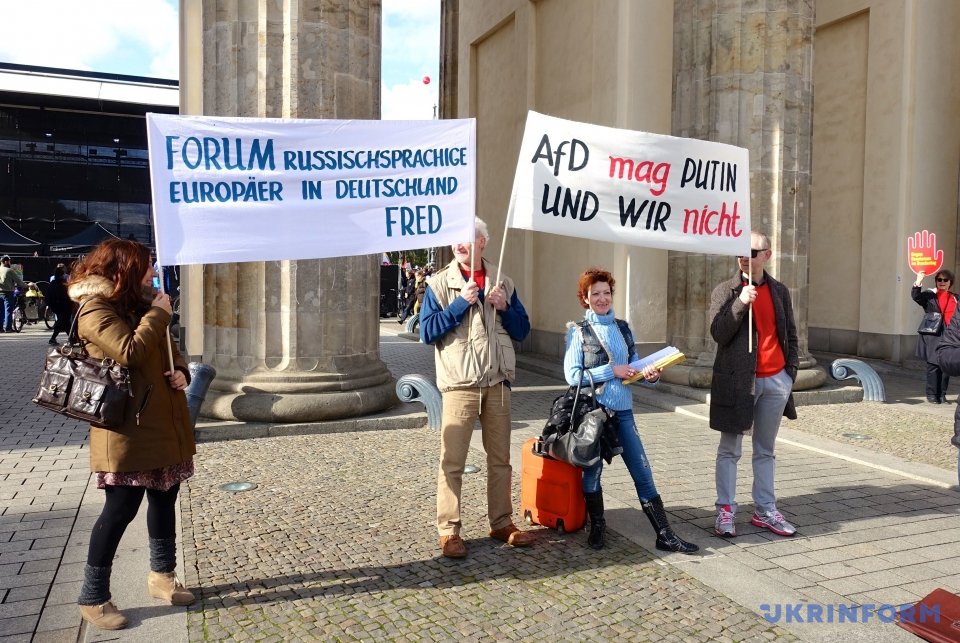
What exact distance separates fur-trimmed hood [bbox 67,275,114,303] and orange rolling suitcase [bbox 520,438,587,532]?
102 inches

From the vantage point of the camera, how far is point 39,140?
37156 millimetres

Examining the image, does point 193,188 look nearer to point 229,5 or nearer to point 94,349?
point 94,349

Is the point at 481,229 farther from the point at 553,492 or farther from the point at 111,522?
the point at 111,522

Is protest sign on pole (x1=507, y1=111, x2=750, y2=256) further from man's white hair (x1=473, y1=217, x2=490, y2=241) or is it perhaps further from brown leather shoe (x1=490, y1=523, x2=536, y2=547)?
brown leather shoe (x1=490, y1=523, x2=536, y2=547)

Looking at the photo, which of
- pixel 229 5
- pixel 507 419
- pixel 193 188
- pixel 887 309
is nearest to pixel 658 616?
pixel 507 419

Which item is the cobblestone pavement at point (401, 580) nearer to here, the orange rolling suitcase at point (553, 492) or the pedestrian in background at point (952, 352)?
the orange rolling suitcase at point (553, 492)

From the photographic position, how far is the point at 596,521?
4.62 metres

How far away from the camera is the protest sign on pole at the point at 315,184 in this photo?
4.32 metres

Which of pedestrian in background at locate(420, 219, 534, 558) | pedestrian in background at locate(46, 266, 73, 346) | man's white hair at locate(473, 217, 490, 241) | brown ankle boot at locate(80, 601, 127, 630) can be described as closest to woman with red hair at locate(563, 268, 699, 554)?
pedestrian in background at locate(420, 219, 534, 558)

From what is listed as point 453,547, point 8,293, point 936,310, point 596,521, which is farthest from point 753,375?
point 8,293

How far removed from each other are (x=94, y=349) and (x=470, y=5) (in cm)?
1571

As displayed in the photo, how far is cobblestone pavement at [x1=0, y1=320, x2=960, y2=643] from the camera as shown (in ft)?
11.9

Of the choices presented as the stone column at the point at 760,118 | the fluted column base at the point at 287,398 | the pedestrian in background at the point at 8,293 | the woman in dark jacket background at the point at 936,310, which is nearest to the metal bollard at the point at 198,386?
the fluted column base at the point at 287,398

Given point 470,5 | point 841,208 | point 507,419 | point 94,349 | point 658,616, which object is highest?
point 470,5
